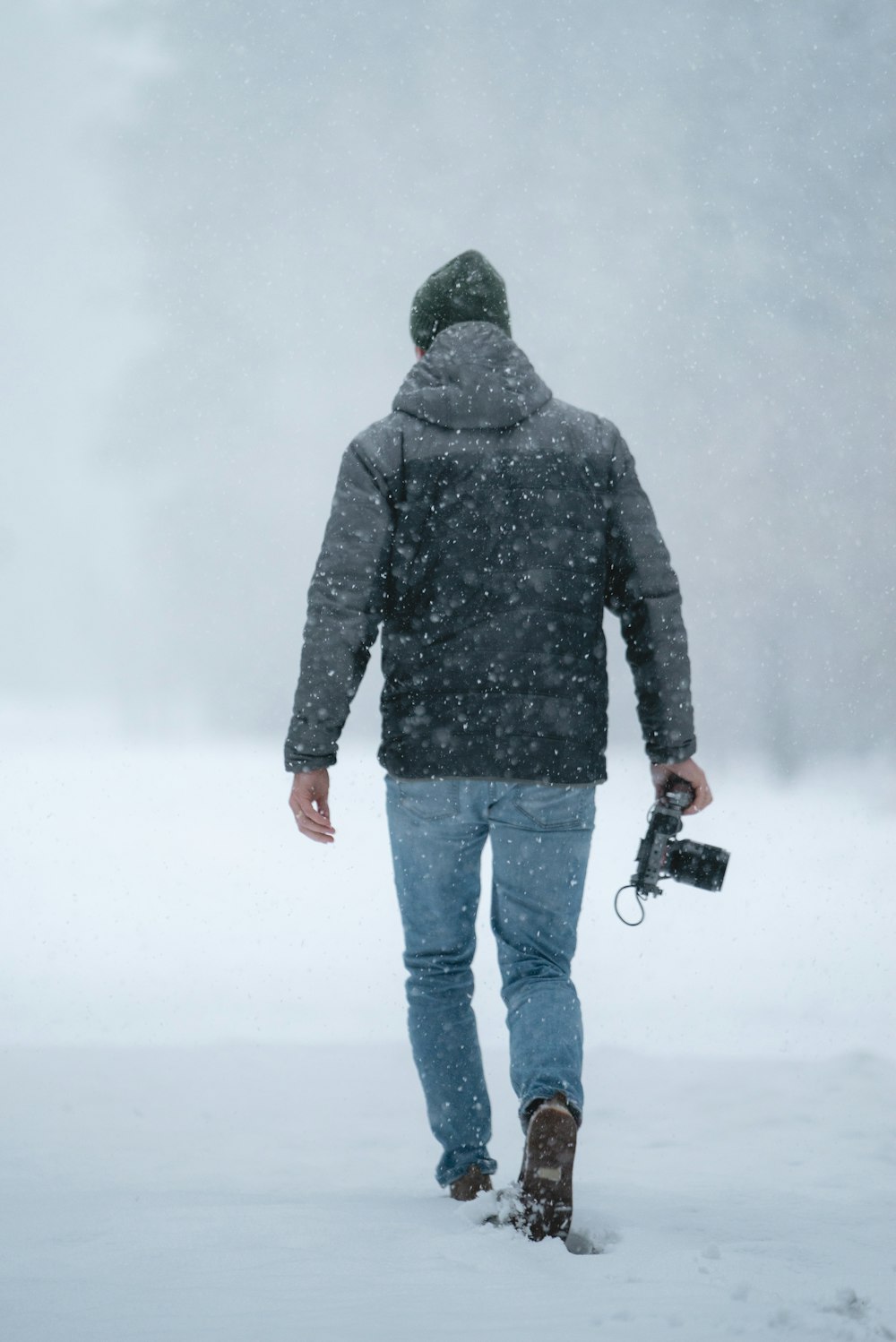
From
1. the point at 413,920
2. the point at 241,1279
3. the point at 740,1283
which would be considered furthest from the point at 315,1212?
the point at 740,1283

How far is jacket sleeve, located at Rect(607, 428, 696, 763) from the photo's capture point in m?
2.30

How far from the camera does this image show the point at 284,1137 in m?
2.91

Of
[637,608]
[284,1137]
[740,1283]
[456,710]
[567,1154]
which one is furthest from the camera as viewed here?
[284,1137]

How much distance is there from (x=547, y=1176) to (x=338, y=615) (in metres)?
1.07

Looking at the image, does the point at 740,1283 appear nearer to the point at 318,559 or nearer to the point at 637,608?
the point at 637,608

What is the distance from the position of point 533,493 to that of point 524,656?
0.32m

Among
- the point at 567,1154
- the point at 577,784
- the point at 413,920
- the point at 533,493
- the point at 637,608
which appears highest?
the point at 533,493

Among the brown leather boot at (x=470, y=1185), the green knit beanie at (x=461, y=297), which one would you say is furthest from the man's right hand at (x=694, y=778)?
the green knit beanie at (x=461, y=297)

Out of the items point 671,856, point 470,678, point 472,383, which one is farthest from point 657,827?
point 472,383

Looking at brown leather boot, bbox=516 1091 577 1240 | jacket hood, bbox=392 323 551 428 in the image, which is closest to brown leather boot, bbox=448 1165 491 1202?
brown leather boot, bbox=516 1091 577 1240

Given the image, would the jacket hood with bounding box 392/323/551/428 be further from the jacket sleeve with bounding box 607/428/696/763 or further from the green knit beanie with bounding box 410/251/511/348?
the jacket sleeve with bounding box 607/428/696/763

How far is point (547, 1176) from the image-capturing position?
1882mm

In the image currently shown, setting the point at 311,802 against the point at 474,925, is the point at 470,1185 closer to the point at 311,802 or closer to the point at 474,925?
the point at 474,925

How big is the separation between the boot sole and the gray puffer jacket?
0.61 metres
